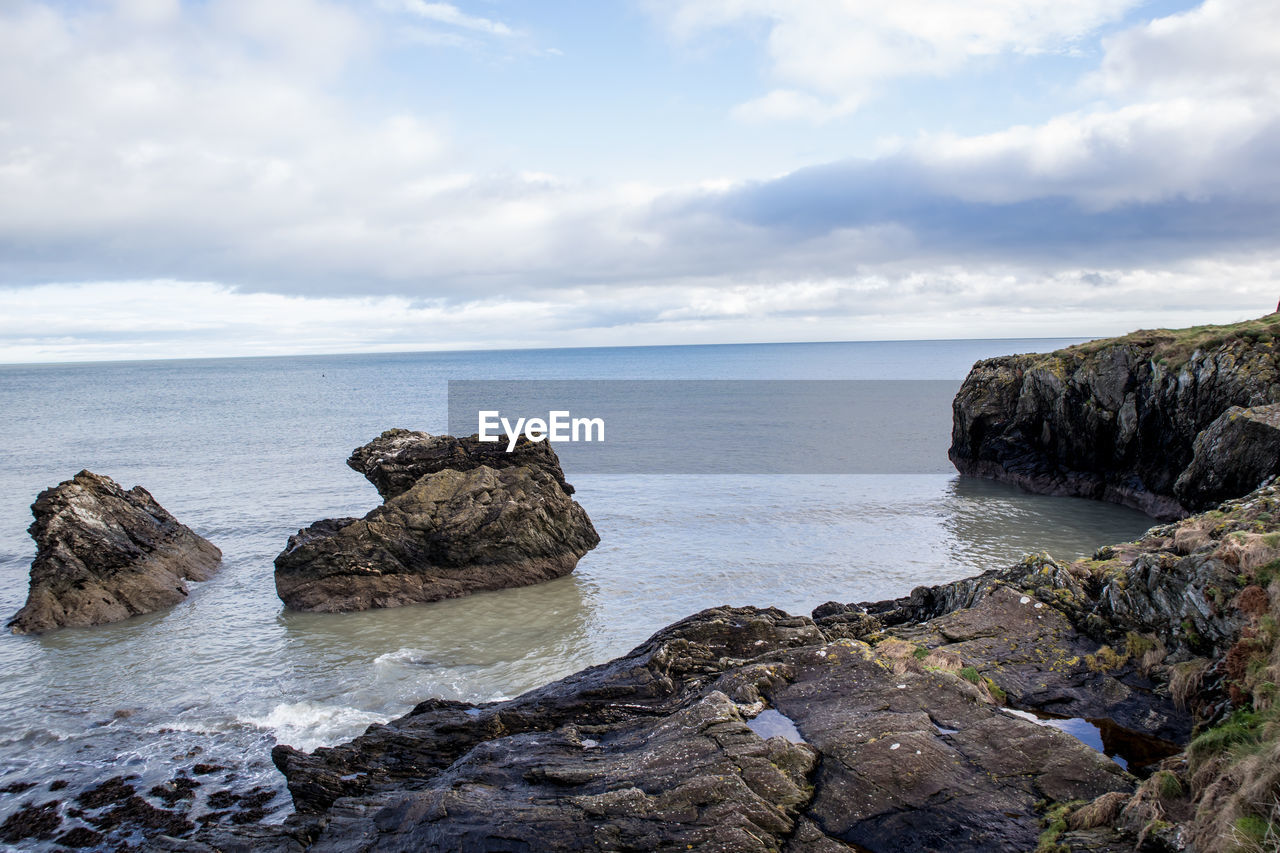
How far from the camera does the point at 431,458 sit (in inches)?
1252

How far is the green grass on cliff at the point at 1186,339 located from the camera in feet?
116

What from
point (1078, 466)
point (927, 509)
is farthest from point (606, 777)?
point (1078, 466)

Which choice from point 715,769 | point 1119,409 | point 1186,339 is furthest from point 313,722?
point 1186,339

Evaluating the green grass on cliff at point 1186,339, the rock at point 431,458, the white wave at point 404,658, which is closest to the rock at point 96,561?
the rock at point 431,458

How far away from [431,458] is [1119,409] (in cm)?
3426

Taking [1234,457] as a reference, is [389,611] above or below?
below

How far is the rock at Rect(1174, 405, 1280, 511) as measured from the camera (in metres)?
27.6

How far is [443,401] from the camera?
461ft

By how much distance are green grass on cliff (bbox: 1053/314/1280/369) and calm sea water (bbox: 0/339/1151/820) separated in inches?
336

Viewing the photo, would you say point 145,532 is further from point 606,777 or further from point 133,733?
point 606,777

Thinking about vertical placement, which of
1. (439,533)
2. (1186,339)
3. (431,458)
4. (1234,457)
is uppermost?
(1186,339)

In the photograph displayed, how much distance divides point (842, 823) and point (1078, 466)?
3915 cm

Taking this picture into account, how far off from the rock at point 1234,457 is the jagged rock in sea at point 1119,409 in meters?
0.12

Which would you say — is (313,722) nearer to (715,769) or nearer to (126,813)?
(126,813)
